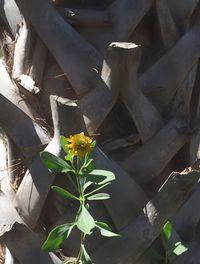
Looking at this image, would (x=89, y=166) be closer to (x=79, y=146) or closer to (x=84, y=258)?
(x=79, y=146)

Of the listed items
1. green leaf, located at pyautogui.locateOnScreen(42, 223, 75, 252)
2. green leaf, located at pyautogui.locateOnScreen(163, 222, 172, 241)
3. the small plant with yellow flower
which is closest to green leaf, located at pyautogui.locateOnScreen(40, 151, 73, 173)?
the small plant with yellow flower

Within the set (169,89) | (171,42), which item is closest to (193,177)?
(169,89)

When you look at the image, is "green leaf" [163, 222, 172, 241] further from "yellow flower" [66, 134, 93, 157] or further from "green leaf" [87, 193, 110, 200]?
"yellow flower" [66, 134, 93, 157]

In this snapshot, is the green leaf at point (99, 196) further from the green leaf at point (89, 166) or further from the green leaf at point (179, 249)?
the green leaf at point (179, 249)

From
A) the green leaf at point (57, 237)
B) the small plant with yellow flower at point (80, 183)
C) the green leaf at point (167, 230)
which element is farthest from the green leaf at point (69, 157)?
the green leaf at point (167, 230)

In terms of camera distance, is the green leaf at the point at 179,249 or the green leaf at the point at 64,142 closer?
the green leaf at the point at 64,142

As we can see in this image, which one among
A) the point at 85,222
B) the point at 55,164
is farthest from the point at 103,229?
the point at 55,164

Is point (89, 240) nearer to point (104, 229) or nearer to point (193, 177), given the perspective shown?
point (104, 229)

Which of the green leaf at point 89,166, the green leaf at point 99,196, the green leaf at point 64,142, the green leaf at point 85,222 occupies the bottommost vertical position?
the green leaf at point 85,222
